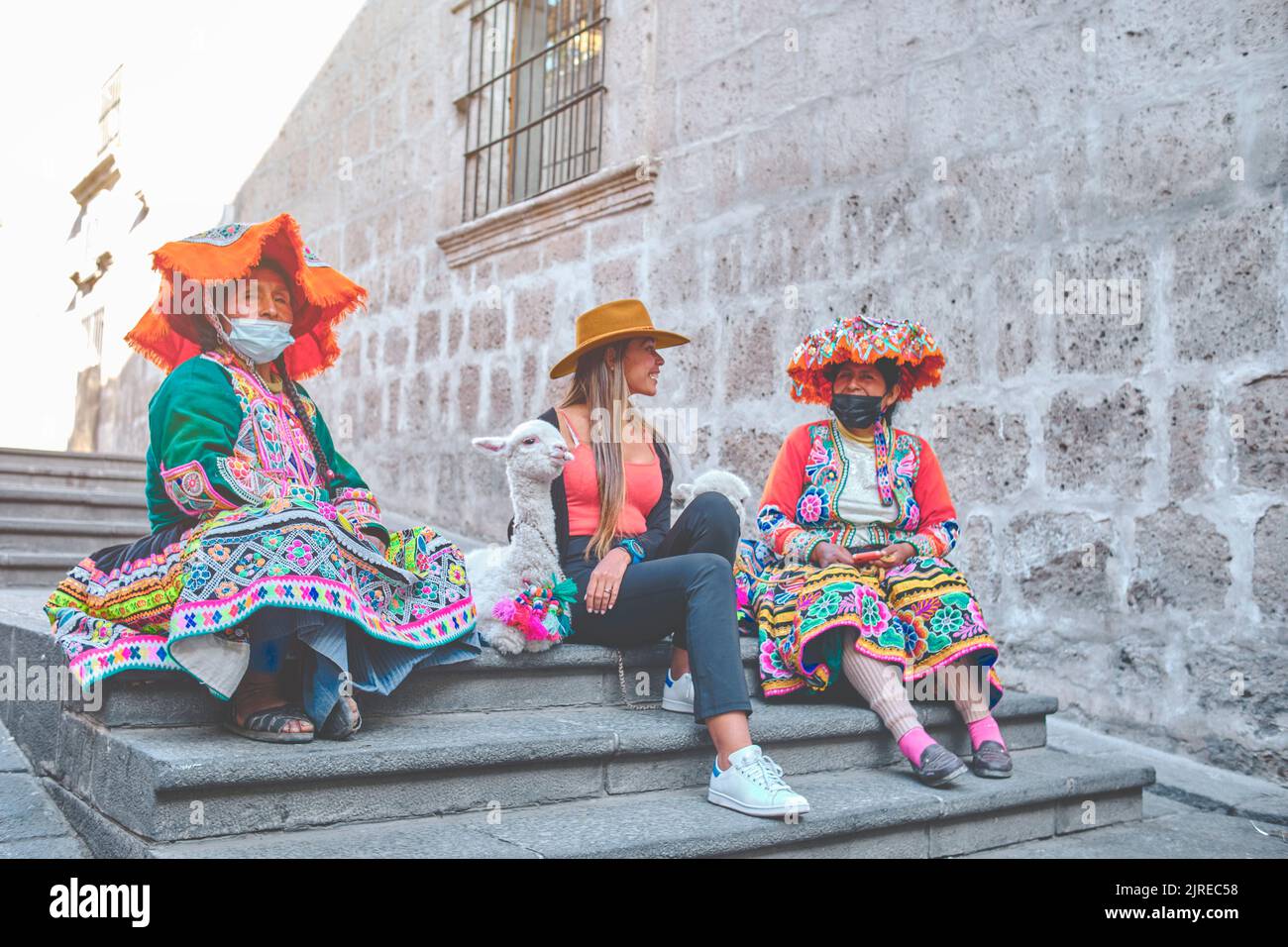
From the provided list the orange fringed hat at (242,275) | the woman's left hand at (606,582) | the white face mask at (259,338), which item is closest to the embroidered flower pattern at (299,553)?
the white face mask at (259,338)

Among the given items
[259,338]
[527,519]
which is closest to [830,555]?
[527,519]

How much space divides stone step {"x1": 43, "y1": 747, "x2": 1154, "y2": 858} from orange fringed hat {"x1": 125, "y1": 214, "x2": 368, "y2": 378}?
4.06ft

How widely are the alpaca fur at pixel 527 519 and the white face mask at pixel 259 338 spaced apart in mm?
617

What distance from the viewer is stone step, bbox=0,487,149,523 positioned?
20.0ft

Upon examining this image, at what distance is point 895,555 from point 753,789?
116 centimetres

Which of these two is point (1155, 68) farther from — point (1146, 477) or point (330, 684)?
point (330, 684)

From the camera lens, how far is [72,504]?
6.33 m

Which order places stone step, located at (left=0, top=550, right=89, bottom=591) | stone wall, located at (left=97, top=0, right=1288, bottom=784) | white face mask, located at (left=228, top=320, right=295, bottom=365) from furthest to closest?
stone step, located at (left=0, top=550, right=89, bottom=591)
stone wall, located at (left=97, top=0, right=1288, bottom=784)
white face mask, located at (left=228, top=320, right=295, bottom=365)

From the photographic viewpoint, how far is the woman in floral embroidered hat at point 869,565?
3512 mm

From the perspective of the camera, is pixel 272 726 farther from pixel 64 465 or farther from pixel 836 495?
pixel 64 465

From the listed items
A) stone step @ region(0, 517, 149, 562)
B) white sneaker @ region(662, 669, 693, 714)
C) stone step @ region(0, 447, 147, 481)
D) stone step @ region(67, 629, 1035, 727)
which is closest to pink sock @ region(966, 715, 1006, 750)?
stone step @ region(67, 629, 1035, 727)

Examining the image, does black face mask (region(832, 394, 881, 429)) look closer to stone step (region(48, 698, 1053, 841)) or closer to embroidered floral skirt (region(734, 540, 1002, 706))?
embroidered floral skirt (region(734, 540, 1002, 706))

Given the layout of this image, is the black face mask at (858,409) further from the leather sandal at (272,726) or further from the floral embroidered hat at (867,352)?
the leather sandal at (272,726)
